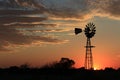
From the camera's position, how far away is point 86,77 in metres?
35.5

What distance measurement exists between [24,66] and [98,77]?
22.8 m

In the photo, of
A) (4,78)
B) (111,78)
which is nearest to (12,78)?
(4,78)

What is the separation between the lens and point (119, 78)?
35.8 meters

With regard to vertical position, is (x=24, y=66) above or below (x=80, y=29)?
below

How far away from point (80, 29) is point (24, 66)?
974cm

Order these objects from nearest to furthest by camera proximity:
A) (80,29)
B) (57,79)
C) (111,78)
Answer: (57,79)
(111,78)
(80,29)

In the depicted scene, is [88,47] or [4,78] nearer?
[4,78]

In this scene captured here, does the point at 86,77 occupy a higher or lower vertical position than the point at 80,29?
lower

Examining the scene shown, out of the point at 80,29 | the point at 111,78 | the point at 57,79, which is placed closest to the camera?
the point at 57,79

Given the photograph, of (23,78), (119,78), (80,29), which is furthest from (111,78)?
(80,29)

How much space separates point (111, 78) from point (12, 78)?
8713 mm

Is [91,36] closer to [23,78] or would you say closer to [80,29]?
[80,29]

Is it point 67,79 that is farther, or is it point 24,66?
point 24,66

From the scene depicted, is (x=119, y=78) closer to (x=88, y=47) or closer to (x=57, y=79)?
(x=57, y=79)
